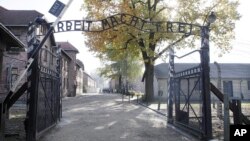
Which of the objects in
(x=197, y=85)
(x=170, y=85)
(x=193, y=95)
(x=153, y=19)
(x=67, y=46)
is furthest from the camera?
(x=67, y=46)

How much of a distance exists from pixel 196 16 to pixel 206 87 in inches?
786

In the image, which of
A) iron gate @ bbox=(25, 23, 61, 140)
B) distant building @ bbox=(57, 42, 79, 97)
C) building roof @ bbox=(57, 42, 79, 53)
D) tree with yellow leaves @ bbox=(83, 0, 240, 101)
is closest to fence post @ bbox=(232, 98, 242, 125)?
iron gate @ bbox=(25, 23, 61, 140)

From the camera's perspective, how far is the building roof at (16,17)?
34750 millimetres

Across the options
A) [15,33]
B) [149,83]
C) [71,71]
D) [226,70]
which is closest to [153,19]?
[149,83]

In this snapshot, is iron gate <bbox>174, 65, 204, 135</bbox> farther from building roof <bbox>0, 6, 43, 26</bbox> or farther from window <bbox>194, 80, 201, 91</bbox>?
building roof <bbox>0, 6, 43, 26</bbox>

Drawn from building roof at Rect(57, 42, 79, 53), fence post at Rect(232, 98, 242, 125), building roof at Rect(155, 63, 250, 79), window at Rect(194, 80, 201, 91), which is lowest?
fence post at Rect(232, 98, 242, 125)

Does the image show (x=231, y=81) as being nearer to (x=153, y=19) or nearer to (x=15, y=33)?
(x=153, y=19)

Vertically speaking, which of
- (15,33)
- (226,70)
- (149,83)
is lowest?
(149,83)

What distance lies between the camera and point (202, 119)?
10.1 meters

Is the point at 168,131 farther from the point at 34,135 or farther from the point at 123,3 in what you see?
the point at 123,3

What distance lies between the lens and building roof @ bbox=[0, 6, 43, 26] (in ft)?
114

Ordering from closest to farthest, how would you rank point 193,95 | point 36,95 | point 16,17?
point 36,95 < point 193,95 < point 16,17

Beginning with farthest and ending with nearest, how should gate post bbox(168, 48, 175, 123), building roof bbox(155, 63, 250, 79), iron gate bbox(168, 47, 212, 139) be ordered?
building roof bbox(155, 63, 250, 79)
gate post bbox(168, 48, 175, 123)
iron gate bbox(168, 47, 212, 139)

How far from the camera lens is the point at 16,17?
120ft
